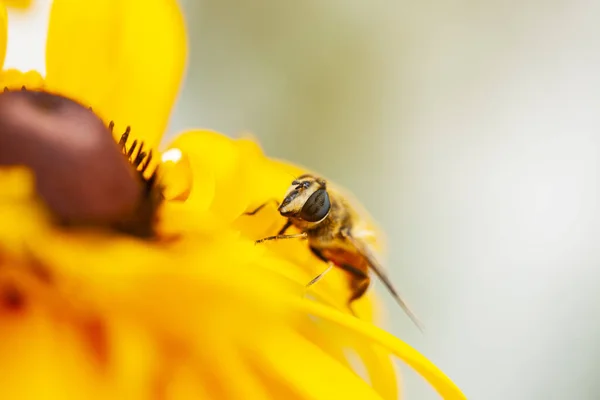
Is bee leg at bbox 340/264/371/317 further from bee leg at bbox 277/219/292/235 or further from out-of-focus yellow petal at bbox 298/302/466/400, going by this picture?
out-of-focus yellow petal at bbox 298/302/466/400

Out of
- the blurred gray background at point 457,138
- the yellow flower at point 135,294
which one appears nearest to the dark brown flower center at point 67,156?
the yellow flower at point 135,294

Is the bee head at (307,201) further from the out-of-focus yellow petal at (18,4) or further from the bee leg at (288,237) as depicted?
the out-of-focus yellow petal at (18,4)

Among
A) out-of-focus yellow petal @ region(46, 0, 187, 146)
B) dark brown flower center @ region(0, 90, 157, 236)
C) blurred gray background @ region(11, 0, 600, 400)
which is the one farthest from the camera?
blurred gray background @ region(11, 0, 600, 400)

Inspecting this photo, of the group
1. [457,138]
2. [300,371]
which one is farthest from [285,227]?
[457,138]

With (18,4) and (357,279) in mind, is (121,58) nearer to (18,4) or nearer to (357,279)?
(18,4)

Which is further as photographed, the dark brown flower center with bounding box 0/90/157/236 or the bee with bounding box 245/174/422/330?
the bee with bounding box 245/174/422/330

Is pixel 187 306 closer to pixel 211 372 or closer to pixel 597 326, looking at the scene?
pixel 211 372

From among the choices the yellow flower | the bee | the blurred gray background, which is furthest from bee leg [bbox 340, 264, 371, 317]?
the blurred gray background
